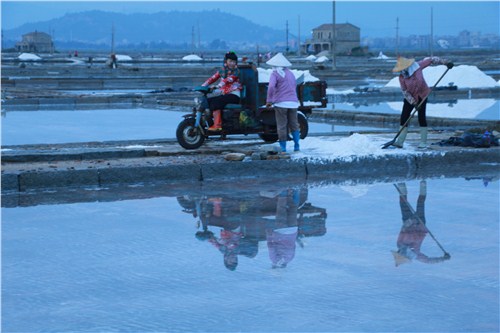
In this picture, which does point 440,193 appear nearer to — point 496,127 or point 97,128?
point 496,127

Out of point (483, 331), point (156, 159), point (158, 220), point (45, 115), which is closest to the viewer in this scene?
point (483, 331)

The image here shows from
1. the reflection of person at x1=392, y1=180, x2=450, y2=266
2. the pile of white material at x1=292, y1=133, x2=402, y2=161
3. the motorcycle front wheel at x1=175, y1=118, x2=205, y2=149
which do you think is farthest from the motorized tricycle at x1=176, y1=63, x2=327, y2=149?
the reflection of person at x1=392, y1=180, x2=450, y2=266

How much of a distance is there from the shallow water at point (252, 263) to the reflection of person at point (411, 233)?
0.9 inches

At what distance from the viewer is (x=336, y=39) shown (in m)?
179

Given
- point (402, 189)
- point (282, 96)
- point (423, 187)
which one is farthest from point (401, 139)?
point (402, 189)

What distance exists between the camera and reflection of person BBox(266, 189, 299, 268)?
314 inches

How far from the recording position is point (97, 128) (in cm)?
2175

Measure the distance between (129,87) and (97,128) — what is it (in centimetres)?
2442

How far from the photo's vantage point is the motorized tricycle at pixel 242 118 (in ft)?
47.3

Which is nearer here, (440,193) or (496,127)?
(440,193)

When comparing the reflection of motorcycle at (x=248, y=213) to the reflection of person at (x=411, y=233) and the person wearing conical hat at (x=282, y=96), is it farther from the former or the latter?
the person wearing conical hat at (x=282, y=96)

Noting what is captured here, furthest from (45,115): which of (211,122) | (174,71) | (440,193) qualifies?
(174,71)

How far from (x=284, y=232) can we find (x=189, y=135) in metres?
5.56

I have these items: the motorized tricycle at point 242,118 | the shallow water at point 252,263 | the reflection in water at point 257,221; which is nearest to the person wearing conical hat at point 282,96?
the motorized tricycle at point 242,118
